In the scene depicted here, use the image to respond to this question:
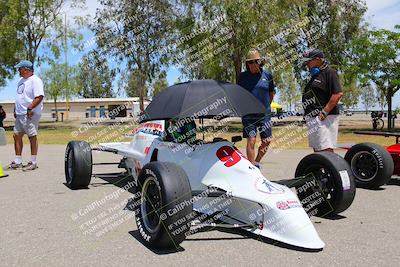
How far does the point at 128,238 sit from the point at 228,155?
1296 millimetres

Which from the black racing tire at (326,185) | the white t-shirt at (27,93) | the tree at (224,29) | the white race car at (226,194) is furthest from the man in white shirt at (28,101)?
the tree at (224,29)

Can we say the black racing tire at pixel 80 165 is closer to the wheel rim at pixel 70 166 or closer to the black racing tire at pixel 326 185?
the wheel rim at pixel 70 166

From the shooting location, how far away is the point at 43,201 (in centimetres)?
613

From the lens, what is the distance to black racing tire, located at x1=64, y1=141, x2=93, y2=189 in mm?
6660

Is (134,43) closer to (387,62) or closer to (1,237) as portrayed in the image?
(387,62)

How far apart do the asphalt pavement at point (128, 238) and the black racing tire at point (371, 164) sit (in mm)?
217

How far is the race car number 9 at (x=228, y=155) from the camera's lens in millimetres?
4688

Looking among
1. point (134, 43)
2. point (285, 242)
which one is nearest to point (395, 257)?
point (285, 242)

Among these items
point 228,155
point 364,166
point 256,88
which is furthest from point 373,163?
point 228,155

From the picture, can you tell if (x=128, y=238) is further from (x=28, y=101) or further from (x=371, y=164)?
(x=28, y=101)

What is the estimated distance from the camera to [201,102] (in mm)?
4828

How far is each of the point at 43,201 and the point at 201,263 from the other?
3.22 m

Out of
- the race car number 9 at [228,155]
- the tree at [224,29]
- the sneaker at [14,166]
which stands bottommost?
the sneaker at [14,166]

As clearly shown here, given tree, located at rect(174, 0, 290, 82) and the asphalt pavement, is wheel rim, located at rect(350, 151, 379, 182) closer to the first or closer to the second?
the asphalt pavement
